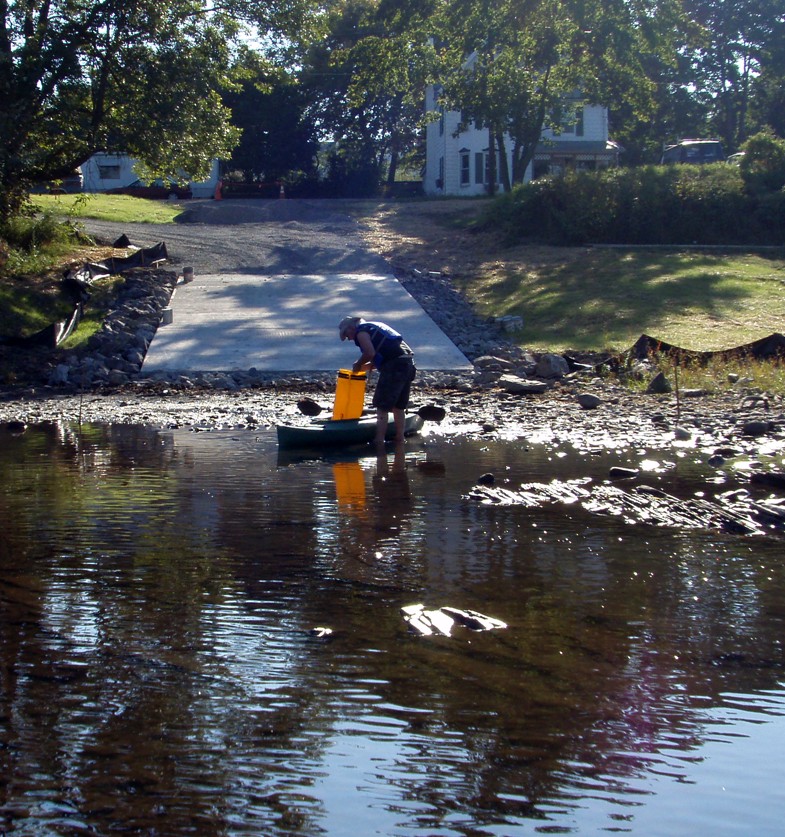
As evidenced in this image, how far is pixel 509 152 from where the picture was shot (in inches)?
1911

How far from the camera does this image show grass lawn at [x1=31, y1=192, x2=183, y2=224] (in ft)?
115

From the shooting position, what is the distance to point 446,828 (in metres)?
4.21

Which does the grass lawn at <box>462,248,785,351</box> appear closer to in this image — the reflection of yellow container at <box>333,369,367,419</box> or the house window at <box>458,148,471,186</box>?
the reflection of yellow container at <box>333,369,367,419</box>

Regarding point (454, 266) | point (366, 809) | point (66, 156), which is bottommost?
point (366, 809)

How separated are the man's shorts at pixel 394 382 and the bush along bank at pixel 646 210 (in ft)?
59.0

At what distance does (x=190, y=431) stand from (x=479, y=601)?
27.5 ft

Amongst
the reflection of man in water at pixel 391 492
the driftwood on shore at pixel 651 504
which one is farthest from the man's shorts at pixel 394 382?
the driftwood on shore at pixel 651 504

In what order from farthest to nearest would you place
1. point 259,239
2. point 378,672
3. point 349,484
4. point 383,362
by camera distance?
point 259,239 → point 383,362 → point 349,484 → point 378,672

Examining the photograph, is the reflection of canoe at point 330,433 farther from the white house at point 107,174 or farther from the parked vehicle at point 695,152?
the white house at point 107,174

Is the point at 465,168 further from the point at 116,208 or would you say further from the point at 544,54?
the point at 116,208

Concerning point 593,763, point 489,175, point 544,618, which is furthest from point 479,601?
point 489,175

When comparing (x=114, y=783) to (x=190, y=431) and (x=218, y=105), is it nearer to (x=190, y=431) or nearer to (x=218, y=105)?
(x=190, y=431)

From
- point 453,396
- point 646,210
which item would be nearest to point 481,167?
point 646,210

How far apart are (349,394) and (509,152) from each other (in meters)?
37.6
